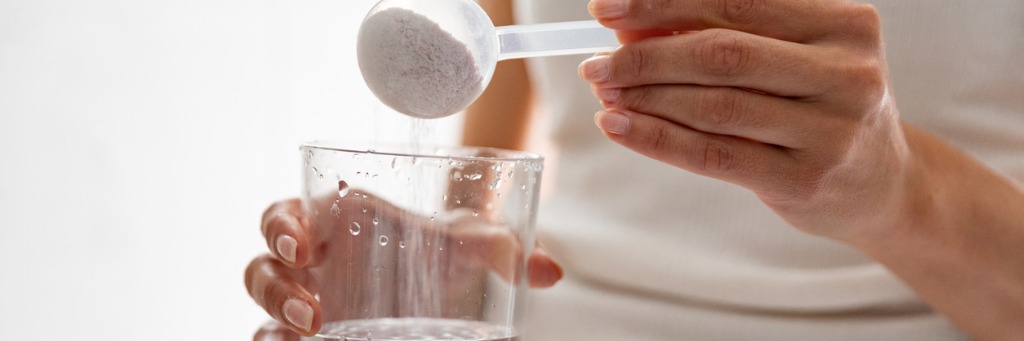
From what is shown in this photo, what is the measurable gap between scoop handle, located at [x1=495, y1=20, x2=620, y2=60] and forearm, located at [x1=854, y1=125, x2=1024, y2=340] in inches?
8.6

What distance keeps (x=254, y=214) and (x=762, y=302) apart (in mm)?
1003

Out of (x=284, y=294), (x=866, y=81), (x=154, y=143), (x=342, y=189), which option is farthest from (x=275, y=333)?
(x=154, y=143)

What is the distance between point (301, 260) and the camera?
0.58m

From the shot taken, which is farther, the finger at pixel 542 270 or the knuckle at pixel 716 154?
the finger at pixel 542 270

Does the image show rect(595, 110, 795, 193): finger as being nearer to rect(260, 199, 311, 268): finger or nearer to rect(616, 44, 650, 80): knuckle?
rect(616, 44, 650, 80): knuckle

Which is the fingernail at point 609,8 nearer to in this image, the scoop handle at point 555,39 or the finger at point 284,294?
the scoop handle at point 555,39

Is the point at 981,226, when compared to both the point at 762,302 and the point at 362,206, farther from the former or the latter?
the point at 362,206

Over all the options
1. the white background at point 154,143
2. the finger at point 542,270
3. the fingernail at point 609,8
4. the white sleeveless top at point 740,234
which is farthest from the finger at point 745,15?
the white background at point 154,143

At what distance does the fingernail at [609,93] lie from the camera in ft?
1.69

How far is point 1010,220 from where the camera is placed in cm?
64

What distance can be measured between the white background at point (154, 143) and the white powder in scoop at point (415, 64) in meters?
0.73

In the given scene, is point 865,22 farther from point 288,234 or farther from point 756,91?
point 288,234

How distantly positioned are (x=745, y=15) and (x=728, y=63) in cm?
3

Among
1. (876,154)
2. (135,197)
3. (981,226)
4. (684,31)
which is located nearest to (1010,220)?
(981,226)
